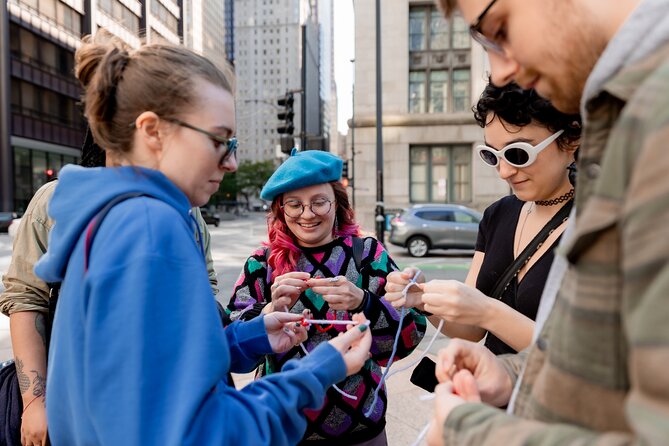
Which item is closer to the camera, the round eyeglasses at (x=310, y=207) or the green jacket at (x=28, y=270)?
the green jacket at (x=28, y=270)

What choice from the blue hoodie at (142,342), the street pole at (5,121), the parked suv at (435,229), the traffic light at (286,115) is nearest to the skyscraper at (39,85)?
the street pole at (5,121)

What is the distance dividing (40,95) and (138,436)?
44.9 meters

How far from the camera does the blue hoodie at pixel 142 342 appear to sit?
107 centimetres

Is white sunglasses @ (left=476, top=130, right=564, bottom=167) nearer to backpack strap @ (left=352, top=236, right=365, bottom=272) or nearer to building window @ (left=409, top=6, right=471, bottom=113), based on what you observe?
backpack strap @ (left=352, top=236, right=365, bottom=272)

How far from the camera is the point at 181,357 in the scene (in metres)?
1.09

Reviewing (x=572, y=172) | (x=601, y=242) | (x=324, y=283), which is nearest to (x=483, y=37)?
(x=601, y=242)

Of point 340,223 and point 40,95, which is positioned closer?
point 340,223

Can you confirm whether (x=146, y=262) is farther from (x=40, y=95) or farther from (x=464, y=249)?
(x=40, y=95)

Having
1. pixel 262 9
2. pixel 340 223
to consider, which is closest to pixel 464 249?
pixel 340 223

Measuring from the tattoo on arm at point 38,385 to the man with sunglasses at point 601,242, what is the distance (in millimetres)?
1694

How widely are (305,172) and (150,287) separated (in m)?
1.51

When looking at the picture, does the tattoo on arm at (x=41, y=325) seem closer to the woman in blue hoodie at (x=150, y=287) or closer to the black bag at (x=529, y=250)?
the woman in blue hoodie at (x=150, y=287)

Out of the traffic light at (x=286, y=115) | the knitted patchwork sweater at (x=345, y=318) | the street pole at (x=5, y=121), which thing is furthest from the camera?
the street pole at (x=5, y=121)

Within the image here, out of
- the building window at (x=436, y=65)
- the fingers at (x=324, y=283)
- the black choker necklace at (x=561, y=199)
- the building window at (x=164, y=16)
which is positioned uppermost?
the building window at (x=164, y=16)
